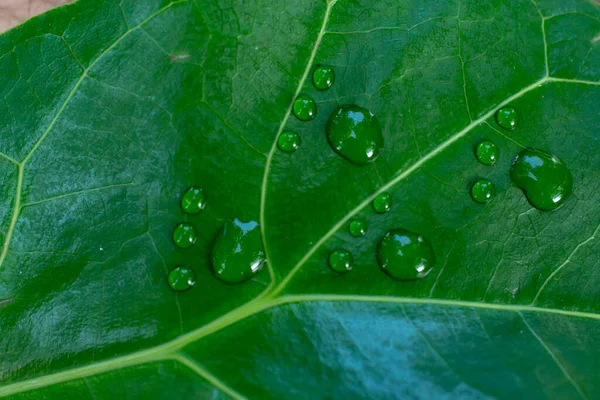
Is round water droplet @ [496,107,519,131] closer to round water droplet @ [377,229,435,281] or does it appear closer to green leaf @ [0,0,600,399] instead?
green leaf @ [0,0,600,399]

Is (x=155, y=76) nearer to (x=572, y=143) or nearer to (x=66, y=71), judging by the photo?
(x=66, y=71)

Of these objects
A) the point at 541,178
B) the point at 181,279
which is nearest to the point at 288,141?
the point at 181,279

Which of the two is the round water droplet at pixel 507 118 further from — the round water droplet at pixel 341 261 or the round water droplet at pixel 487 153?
the round water droplet at pixel 341 261

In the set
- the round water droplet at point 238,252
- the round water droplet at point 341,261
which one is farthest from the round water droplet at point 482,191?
the round water droplet at point 238,252

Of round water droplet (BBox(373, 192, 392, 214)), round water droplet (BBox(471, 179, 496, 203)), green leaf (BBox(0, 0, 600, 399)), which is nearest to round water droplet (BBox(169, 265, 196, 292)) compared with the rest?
green leaf (BBox(0, 0, 600, 399))

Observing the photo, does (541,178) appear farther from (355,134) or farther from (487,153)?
(355,134)

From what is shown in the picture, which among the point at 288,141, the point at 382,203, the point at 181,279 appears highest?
the point at 288,141

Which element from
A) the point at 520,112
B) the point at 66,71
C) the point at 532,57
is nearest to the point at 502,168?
the point at 520,112
